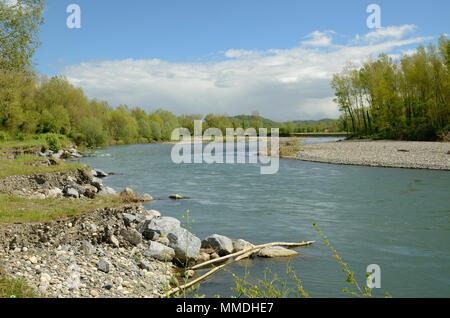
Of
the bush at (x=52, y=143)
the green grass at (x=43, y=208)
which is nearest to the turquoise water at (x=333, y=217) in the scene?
the green grass at (x=43, y=208)

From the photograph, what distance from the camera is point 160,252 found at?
7.65m

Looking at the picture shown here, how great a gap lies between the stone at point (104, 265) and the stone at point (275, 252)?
10.8 ft

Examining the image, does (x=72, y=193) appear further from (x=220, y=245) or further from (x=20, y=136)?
(x=20, y=136)

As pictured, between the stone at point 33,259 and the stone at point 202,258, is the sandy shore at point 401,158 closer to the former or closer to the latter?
the stone at point 202,258

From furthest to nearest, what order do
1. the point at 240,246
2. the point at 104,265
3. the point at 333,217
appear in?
the point at 333,217
the point at 240,246
the point at 104,265

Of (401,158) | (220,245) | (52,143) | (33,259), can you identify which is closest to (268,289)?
(220,245)

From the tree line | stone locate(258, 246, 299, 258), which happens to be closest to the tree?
stone locate(258, 246, 299, 258)

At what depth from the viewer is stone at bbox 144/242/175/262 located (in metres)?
7.58

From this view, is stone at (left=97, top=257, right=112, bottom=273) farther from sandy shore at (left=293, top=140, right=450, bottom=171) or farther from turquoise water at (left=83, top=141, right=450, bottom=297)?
sandy shore at (left=293, top=140, right=450, bottom=171)

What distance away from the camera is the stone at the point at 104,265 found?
6328 millimetres

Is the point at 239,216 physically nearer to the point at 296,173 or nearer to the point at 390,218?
the point at 390,218

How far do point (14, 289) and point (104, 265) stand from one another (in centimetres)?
189

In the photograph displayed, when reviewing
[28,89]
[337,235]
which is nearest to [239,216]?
[337,235]

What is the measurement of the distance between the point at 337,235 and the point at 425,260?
234 centimetres
